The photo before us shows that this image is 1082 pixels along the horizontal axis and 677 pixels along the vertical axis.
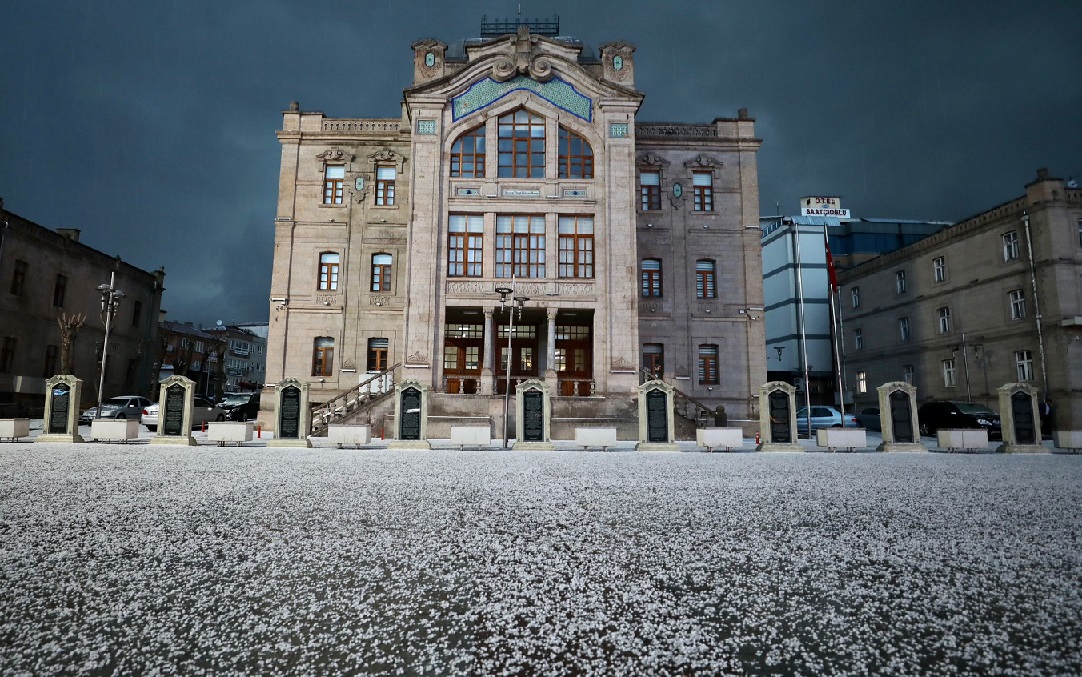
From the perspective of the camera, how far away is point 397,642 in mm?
3324

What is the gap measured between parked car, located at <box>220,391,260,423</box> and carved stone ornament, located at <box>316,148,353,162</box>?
14555 mm

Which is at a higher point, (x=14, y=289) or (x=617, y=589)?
(x=14, y=289)

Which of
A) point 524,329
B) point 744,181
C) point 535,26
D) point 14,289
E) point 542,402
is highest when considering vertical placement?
point 535,26

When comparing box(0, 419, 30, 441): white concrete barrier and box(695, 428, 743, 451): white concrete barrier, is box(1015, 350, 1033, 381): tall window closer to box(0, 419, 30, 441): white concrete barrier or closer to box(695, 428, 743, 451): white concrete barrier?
box(695, 428, 743, 451): white concrete barrier

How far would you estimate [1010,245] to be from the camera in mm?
34781

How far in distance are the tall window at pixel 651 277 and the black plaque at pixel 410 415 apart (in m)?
16.8

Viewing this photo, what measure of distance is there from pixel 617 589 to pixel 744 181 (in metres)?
34.0

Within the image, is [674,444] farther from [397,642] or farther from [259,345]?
[259,345]

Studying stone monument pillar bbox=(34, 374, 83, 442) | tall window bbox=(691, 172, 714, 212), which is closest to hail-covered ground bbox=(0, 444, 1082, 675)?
stone monument pillar bbox=(34, 374, 83, 442)

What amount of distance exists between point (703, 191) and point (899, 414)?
58.3ft

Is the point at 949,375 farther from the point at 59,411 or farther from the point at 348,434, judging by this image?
the point at 59,411

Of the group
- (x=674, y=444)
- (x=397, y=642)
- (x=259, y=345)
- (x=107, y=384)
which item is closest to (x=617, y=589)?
(x=397, y=642)

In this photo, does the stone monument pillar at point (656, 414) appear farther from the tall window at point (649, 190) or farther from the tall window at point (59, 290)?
the tall window at point (59, 290)

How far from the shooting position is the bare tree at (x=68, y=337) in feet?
118
